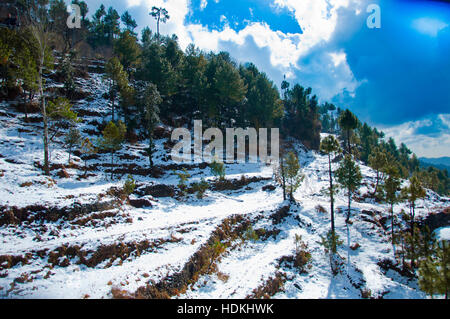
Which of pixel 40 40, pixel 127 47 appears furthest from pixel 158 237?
pixel 127 47

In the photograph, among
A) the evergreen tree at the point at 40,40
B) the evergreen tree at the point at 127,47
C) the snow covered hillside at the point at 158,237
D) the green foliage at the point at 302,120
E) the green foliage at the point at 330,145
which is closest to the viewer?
the snow covered hillside at the point at 158,237

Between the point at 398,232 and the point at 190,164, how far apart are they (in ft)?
100.0

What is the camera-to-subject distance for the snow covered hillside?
987cm

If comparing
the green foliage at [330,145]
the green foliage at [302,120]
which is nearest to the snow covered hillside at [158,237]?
the green foliage at [330,145]

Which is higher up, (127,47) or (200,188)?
(127,47)

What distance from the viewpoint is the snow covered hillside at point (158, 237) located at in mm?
9867

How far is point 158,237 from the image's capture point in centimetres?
1374

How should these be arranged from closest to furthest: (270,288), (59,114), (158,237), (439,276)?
(439,276) < (270,288) < (158,237) < (59,114)

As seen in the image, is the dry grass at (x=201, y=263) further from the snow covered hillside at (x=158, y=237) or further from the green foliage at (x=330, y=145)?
the green foliage at (x=330, y=145)

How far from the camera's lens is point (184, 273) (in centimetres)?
1160

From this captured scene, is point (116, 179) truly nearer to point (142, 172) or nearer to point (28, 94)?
point (142, 172)

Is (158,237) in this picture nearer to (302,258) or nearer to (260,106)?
(302,258)

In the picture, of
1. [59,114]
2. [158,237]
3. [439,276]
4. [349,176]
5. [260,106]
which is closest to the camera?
[439,276]
